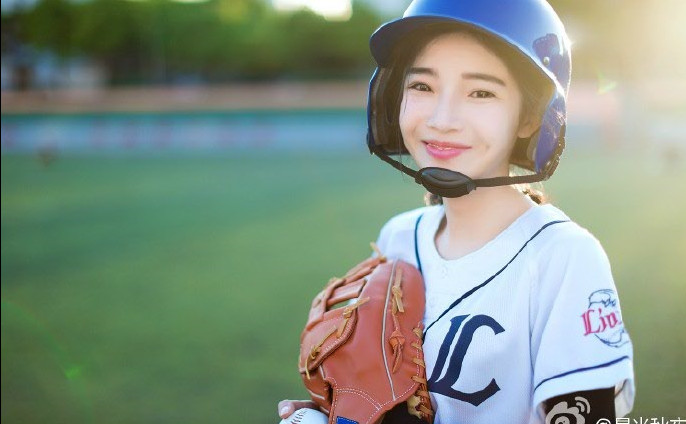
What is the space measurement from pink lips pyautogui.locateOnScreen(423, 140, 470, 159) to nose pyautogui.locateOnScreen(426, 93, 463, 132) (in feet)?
0.19

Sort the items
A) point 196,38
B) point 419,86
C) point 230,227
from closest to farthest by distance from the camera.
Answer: point 419,86
point 230,227
point 196,38

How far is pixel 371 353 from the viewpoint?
7.40 ft

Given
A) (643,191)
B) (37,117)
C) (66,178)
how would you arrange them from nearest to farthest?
(643,191)
(66,178)
(37,117)

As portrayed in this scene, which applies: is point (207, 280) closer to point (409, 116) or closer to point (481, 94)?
point (409, 116)

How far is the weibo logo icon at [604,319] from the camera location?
196 cm

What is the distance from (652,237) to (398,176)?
6.40 metres

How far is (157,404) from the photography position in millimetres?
4426

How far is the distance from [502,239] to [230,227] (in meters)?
7.58

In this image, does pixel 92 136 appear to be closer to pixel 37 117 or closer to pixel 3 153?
pixel 3 153

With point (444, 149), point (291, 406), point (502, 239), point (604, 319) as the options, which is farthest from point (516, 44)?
point (291, 406)

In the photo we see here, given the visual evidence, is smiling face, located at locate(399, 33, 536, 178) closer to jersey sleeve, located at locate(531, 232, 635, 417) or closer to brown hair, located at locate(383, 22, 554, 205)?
brown hair, located at locate(383, 22, 554, 205)

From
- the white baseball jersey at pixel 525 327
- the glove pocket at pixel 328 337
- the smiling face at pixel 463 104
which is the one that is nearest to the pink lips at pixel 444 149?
the smiling face at pixel 463 104

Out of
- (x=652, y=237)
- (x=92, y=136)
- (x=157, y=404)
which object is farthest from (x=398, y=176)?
(x=92, y=136)

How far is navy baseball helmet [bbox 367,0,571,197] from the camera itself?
214 centimetres
